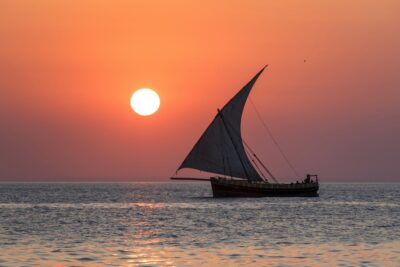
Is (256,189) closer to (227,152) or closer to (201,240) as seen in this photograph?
(227,152)

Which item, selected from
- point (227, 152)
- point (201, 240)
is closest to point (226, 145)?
point (227, 152)

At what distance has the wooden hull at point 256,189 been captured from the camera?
113125 millimetres

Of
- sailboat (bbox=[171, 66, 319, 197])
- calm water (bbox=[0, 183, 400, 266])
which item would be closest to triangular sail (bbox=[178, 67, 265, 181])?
sailboat (bbox=[171, 66, 319, 197])

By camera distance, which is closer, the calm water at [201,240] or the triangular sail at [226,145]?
the calm water at [201,240]

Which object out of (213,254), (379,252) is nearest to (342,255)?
(379,252)

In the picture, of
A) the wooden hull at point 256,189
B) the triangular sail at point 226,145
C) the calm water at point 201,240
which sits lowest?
the calm water at point 201,240

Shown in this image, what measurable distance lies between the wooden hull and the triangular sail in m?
3.54

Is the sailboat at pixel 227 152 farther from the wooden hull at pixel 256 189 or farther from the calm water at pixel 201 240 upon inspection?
the calm water at pixel 201 240

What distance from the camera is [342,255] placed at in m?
40.8

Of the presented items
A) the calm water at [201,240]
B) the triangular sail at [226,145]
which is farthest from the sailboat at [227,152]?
the calm water at [201,240]

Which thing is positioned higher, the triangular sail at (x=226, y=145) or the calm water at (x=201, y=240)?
the triangular sail at (x=226, y=145)

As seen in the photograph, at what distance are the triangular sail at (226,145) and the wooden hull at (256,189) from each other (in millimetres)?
3538

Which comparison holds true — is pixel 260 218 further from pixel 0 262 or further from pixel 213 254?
pixel 0 262

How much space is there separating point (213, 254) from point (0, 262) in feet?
33.7
